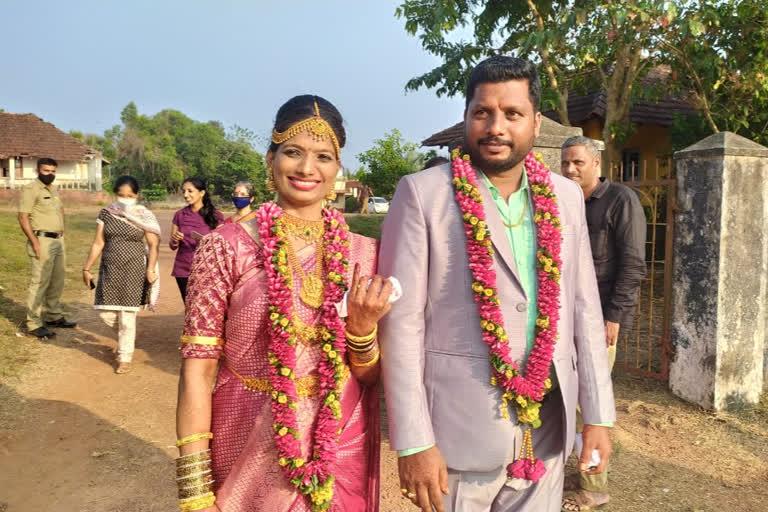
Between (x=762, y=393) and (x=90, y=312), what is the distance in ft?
28.9

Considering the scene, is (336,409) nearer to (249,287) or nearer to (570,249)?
(249,287)

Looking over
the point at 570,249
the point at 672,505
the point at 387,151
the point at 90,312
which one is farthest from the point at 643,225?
the point at 387,151

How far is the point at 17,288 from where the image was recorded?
33.2 ft

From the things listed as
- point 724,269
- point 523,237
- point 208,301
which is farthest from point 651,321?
point 208,301

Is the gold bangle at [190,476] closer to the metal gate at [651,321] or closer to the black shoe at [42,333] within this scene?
the metal gate at [651,321]

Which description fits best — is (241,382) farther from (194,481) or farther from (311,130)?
(311,130)

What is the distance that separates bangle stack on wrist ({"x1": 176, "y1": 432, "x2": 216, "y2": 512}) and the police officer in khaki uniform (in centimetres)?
662

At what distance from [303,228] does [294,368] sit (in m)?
0.51

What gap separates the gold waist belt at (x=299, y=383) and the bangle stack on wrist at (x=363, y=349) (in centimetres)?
7

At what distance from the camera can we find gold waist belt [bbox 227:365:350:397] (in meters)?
2.00

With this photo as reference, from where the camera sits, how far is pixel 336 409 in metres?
2.01

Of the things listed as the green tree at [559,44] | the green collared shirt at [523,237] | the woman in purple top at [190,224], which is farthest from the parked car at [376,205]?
the green collared shirt at [523,237]

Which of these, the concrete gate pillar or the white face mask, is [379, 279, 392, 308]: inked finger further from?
the white face mask

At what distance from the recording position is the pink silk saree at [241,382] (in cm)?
196
